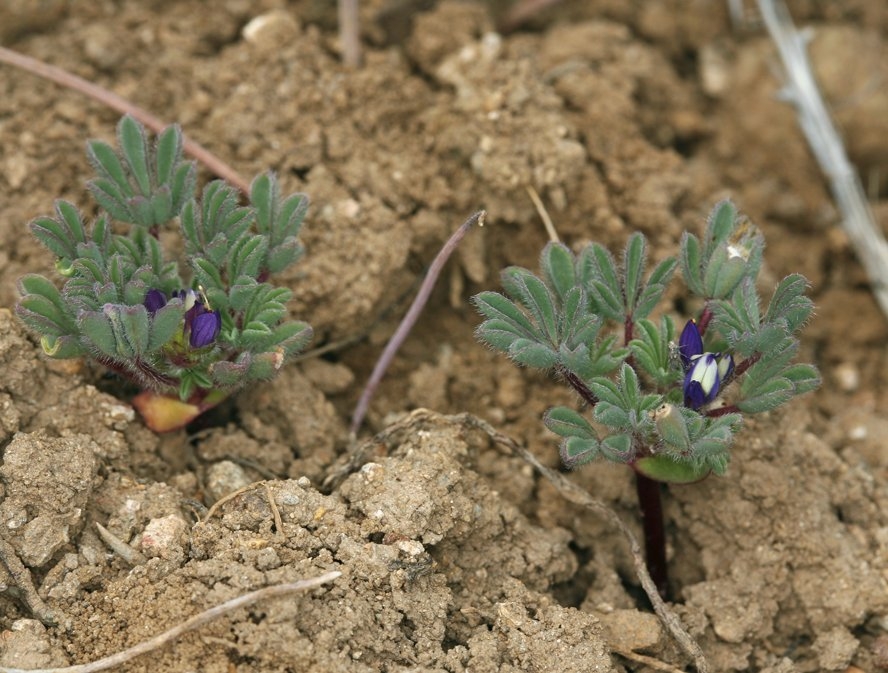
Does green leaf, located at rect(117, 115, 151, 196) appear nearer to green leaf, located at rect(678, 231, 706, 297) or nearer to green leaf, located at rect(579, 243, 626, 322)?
green leaf, located at rect(579, 243, 626, 322)

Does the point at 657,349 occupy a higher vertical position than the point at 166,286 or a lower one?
lower

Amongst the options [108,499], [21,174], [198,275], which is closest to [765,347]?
[198,275]

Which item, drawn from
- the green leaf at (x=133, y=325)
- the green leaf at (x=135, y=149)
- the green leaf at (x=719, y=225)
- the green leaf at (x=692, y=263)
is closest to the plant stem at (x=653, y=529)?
the green leaf at (x=692, y=263)

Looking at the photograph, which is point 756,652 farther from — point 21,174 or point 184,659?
point 21,174

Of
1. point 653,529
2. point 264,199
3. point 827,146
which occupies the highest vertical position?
point 264,199

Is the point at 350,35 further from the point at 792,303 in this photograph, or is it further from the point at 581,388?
the point at 792,303

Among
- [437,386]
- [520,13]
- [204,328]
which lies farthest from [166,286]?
[520,13]

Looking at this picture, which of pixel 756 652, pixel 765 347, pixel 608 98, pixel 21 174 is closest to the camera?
pixel 765 347

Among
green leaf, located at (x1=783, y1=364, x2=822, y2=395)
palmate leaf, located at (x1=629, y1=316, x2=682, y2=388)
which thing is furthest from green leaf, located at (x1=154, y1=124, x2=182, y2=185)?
green leaf, located at (x1=783, y1=364, x2=822, y2=395)
